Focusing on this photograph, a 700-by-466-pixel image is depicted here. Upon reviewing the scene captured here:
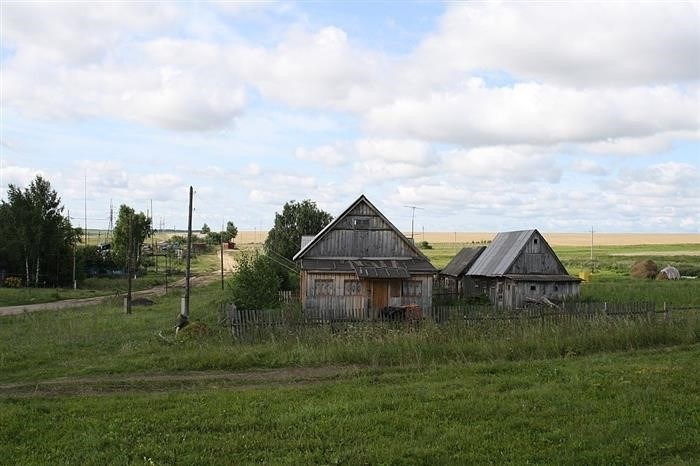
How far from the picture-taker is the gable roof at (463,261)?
45.4 metres

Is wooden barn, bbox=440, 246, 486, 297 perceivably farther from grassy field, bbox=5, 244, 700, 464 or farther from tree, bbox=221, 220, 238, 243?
tree, bbox=221, 220, 238, 243

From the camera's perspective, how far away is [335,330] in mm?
20141

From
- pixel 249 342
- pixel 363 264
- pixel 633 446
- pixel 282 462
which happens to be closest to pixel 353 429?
pixel 282 462

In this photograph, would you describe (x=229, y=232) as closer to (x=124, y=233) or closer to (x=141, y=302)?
(x=124, y=233)

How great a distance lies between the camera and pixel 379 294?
31625mm

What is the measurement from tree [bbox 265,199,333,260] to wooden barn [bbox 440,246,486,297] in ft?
52.1

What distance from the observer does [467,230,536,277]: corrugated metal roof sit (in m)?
38.0

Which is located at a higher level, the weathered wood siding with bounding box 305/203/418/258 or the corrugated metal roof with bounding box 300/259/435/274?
the weathered wood siding with bounding box 305/203/418/258

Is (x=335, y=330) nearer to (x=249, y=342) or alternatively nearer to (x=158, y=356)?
(x=249, y=342)

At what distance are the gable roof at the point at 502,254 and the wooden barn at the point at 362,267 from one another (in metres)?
7.58

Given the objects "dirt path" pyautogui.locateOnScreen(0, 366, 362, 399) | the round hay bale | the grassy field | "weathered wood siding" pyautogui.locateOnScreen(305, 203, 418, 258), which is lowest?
the round hay bale

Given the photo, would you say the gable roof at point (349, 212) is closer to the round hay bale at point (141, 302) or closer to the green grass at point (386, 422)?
the round hay bale at point (141, 302)

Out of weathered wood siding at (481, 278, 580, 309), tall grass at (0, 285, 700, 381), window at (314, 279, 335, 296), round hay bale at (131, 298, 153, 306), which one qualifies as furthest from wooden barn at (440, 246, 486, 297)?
tall grass at (0, 285, 700, 381)

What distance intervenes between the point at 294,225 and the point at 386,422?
171 ft
